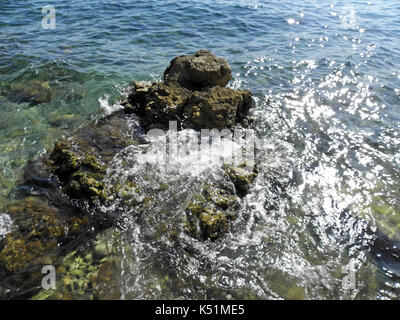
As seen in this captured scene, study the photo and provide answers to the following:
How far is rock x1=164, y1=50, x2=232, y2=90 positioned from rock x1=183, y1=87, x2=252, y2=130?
49cm

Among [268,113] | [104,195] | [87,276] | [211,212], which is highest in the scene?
[268,113]

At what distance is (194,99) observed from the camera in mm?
6934

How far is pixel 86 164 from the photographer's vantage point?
5.53 meters

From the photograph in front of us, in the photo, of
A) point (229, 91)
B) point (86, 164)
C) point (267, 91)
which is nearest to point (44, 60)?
point (86, 164)

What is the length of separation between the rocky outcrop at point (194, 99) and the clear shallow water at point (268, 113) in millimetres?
1102

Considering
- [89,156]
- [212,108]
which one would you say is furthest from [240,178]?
[89,156]

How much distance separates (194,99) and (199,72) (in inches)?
34.7

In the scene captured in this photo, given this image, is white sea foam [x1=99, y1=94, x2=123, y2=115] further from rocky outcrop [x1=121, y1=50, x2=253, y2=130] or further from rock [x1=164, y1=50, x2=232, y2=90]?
rock [x1=164, y1=50, x2=232, y2=90]

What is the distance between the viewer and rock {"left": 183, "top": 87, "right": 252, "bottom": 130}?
670 centimetres

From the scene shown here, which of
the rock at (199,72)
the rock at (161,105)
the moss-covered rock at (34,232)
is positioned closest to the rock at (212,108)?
the rock at (161,105)

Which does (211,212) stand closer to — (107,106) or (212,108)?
(212,108)

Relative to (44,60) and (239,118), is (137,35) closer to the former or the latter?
(44,60)

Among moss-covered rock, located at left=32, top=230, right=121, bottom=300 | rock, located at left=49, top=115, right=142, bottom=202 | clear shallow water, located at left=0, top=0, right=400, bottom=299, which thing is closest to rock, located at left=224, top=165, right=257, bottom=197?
clear shallow water, located at left=0, top=0, right=400, bottom=299

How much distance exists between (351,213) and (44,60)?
11.3m
